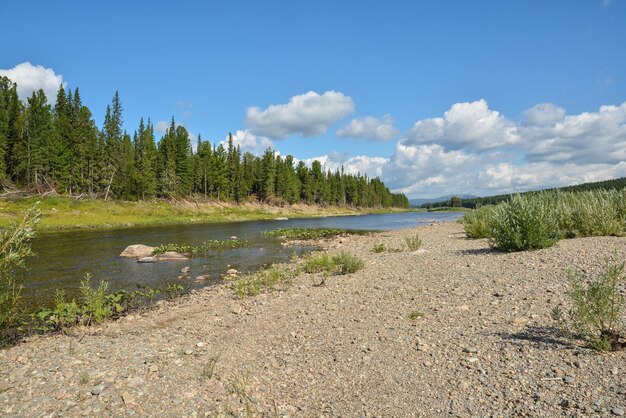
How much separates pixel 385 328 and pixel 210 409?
4.30m

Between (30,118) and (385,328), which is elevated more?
(30,118)

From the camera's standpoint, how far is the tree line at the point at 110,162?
225 feet

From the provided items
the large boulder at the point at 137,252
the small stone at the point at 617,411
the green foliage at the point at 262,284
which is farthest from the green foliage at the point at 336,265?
the large boulder at the point at 137,252

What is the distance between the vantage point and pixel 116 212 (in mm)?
63406

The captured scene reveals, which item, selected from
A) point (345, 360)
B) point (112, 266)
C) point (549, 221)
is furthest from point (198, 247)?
point (345, 360)


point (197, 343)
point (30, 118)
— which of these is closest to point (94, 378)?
point (197, 343)

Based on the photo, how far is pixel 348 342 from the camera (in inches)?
327

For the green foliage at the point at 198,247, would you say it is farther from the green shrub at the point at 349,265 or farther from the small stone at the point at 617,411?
the small stone at the point at 617,411

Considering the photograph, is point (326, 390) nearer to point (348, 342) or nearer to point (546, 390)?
point (348, 342)

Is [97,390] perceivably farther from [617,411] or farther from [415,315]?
[617,411]

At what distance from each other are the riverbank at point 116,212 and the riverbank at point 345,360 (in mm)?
34551

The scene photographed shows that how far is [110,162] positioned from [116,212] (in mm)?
19559

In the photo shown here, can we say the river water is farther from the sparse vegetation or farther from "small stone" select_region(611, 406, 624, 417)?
"small stone" select_region(611, 406, 624, 417)

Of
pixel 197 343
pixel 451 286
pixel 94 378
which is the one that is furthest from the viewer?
pixel 451 286
